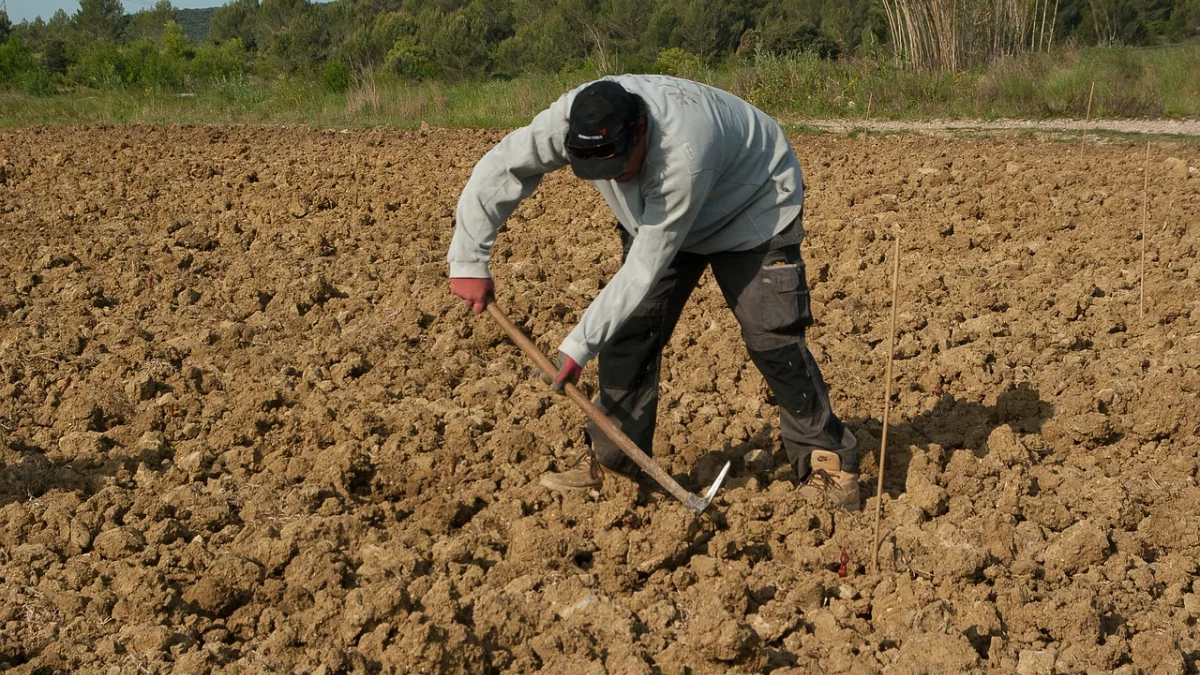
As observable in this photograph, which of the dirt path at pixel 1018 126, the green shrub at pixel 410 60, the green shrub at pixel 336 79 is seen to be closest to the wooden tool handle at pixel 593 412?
the dirt path at pixel 1018 126

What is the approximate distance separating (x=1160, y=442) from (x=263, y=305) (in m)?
4.48

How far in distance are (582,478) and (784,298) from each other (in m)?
1.00

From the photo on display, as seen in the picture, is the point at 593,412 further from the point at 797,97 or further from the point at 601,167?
the point at 797,97

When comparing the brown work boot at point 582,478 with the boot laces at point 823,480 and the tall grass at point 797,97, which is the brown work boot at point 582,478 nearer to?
the boot laces at point 823,480

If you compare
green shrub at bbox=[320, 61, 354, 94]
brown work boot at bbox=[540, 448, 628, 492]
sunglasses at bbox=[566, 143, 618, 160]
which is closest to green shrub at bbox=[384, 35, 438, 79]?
green shrub at bbox=[320, 61, 354, 94]

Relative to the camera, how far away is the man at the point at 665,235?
11.1 feet

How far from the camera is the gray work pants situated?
3.88m

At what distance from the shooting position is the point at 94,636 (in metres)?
3.40

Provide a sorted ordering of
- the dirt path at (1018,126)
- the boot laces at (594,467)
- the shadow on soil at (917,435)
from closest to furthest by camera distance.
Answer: the boot laces at (594,467) → the shadow on soil at (917,435) → the dirt path at (1018,126)

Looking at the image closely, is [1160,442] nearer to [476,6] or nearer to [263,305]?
[263,305]

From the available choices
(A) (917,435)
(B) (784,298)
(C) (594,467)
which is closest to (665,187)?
(B) (784,298)

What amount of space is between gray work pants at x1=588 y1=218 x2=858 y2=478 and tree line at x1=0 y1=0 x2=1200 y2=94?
1257 centimetres

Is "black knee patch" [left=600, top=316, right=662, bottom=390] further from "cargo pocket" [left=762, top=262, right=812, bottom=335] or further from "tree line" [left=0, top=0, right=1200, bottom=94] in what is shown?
"tree line" [left=0, top=0, right=1200, bottom=94]

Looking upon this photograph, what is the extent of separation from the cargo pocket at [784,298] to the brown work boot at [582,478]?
0.82 m
